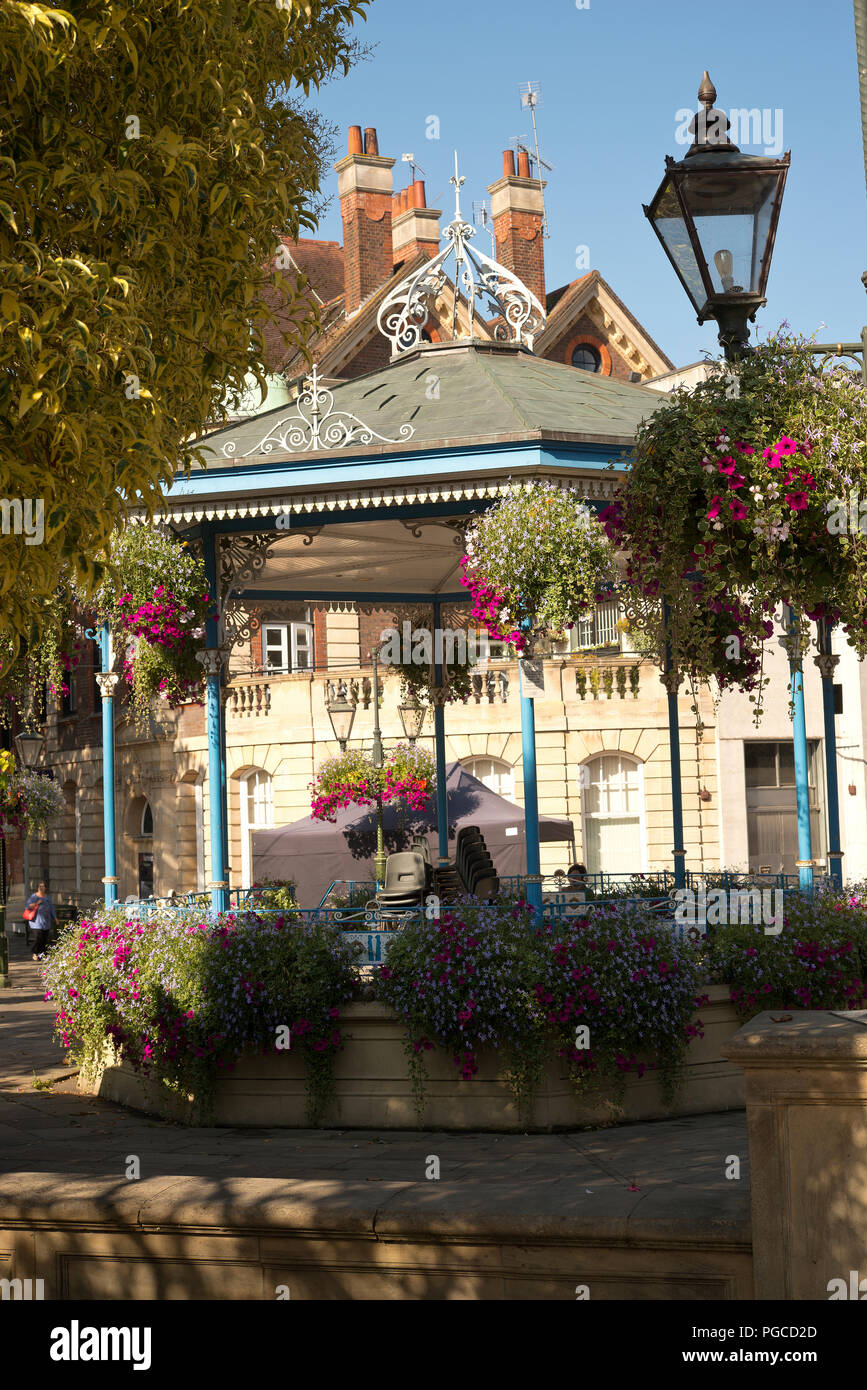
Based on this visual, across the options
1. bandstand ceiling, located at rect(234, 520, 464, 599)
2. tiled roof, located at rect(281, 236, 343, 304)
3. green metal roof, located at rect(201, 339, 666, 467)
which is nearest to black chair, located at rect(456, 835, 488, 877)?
bandstand ceiling, located at rect(234, 520, 464, 599)

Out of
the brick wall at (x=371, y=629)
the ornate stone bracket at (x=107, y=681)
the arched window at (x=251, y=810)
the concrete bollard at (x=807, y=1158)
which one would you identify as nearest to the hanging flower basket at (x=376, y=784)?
the ornate stone bracket at (x=107, y=681)

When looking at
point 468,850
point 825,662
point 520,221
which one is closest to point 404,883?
point 468,850

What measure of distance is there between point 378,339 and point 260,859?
1861 cm

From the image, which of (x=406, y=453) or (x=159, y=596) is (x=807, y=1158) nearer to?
(x=406, y=453)

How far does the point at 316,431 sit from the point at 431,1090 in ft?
18.3

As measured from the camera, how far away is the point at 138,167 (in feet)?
19.4

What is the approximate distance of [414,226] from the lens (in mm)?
36969

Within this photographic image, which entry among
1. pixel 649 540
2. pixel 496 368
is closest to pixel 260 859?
pixel 496 368

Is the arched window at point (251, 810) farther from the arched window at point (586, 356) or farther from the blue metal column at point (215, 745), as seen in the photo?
the blue metal column at point (215, 745)

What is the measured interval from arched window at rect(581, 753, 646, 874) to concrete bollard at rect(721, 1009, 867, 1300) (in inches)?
954

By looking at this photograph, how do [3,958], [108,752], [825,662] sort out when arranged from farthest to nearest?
[3,958]
[108,752]
[825,662]

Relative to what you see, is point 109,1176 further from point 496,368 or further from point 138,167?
point 496,368

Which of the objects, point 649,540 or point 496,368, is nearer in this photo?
point 649,540

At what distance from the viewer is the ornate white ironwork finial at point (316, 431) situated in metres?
11.8
